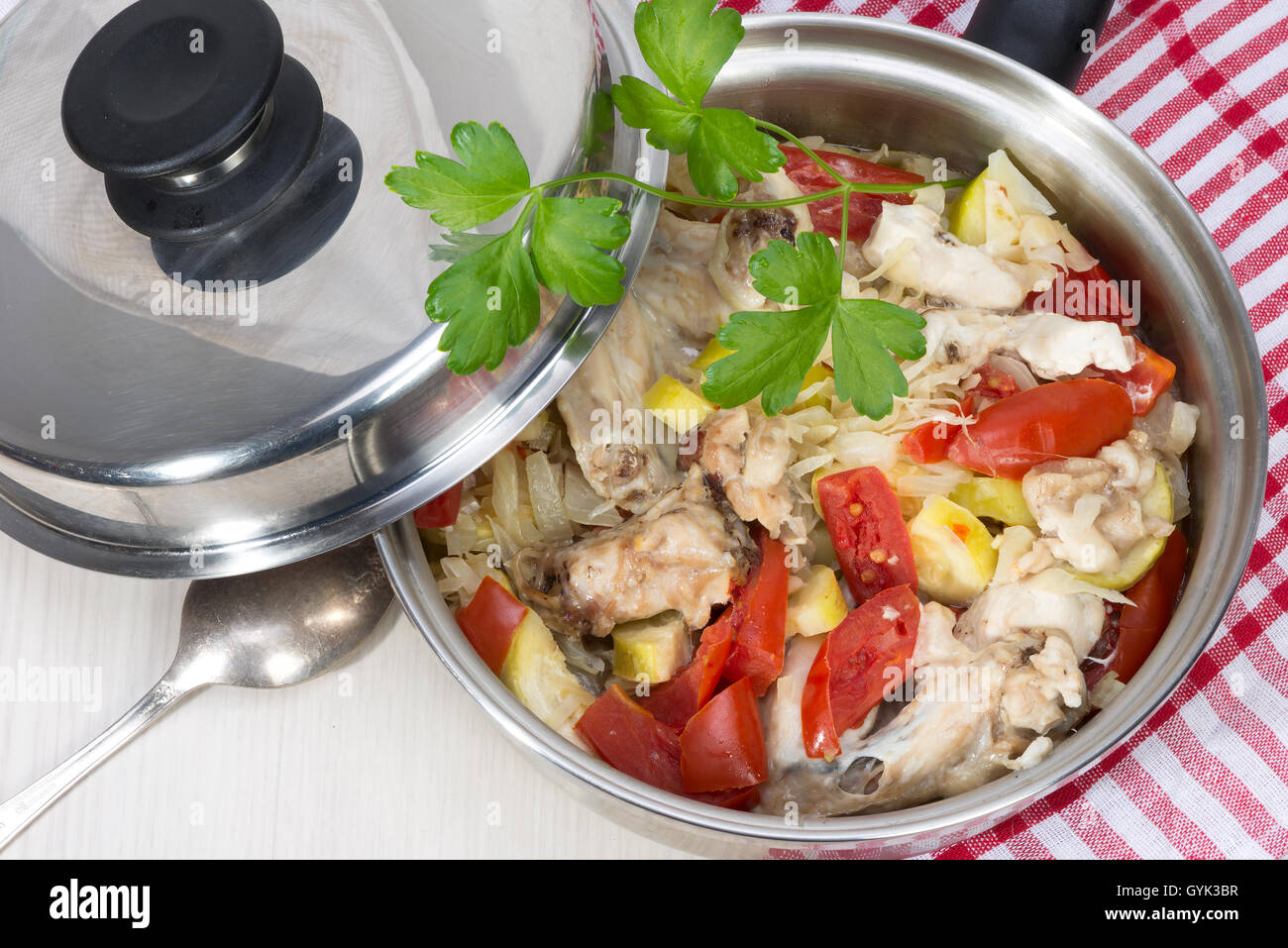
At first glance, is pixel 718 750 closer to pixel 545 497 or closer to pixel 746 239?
pixel 545 497

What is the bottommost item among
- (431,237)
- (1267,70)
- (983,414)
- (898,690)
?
(898,690)

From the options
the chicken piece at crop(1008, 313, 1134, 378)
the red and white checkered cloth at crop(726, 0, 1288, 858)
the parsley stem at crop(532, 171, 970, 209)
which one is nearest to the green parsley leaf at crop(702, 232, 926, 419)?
the parsley stem at crop(532, 171, 970, 209)

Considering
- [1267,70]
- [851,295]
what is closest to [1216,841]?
[851,295]

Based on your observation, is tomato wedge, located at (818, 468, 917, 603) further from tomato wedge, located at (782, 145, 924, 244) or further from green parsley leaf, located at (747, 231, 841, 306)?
tomato wedge, located at (782, 145, 924, 244)

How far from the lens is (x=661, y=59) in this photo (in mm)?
1681

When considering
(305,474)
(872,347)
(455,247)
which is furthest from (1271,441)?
(305,474)

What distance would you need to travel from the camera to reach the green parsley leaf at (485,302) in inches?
58.4

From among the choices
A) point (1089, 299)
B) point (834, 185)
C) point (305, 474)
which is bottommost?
point (305, 474)

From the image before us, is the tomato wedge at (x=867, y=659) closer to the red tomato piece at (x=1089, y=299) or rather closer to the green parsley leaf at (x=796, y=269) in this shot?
the green parsley leaf at (x=796, y=269)

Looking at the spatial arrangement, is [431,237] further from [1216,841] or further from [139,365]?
[1216,841]

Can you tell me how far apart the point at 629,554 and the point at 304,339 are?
574mm

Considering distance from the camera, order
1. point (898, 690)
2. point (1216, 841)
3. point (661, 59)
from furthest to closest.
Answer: point (1216, 841) < point (898, 690) < point (661, 59)

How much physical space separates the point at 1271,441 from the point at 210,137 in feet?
6.43

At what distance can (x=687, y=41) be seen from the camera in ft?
5.49
